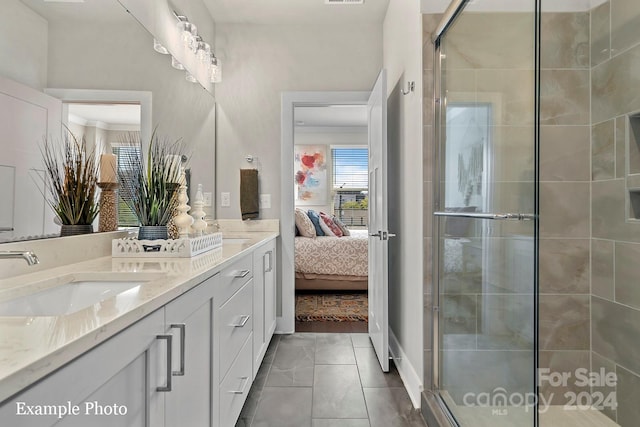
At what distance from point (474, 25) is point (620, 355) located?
1.77m

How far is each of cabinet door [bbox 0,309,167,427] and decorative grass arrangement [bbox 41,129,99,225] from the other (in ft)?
2.57

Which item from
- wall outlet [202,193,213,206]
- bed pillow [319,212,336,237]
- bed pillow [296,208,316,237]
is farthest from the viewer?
bed pillow [319,212,336,237]

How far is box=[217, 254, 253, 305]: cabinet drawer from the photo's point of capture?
1459 mm

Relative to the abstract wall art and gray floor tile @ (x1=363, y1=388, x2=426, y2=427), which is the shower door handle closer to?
gray floor tile @ (x1=363, y1=388, x2=426, y2=427)

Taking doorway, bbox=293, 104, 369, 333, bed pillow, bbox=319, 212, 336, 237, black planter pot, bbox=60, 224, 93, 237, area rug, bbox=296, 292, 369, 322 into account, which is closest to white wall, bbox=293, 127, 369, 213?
doorway, bbox=293, 104, 369, 333

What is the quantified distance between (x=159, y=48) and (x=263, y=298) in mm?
1687

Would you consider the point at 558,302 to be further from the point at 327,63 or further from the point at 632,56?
the point at 327,63

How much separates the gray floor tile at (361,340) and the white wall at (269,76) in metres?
1.25

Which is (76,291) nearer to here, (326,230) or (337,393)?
(337,393)

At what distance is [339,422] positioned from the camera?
6.08ft

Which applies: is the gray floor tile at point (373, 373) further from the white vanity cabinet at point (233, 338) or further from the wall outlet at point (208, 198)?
the wall outlet at point (208, 198)

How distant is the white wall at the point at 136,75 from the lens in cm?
140

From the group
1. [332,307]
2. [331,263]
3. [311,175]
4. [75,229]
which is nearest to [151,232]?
[75,229]

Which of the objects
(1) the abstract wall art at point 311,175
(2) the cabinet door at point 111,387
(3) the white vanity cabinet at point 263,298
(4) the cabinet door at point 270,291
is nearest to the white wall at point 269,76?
(4) the cabinet door at point 270,291
